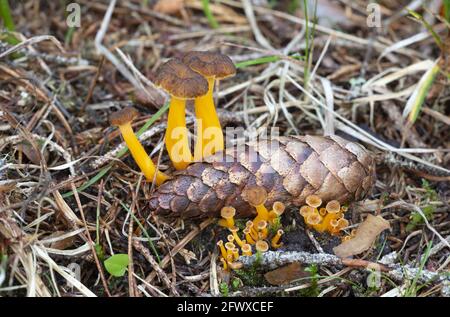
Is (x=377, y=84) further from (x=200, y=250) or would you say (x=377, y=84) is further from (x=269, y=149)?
(x=200, y=250)

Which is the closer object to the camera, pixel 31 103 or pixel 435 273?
pixel 435 273

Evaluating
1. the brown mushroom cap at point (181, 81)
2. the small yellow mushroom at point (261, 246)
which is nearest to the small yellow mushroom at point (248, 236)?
the small yellow mushroom at point (261, 246)

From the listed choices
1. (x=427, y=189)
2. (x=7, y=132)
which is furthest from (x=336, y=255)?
(x=7, y=132)

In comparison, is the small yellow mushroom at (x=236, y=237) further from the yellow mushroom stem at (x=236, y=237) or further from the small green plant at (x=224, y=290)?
the small green plant at (x=224, y=290)

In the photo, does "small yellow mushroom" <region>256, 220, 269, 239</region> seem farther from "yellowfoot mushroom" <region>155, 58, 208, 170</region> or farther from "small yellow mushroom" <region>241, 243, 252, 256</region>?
"yellowfoot mushroom" <region>155, 58, 208, 170</region>

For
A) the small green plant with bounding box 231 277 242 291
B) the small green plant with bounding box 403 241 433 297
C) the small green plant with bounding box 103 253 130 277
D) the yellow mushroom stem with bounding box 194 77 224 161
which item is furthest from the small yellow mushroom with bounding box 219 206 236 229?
the small green plant with bounding box 403 241 433 297
